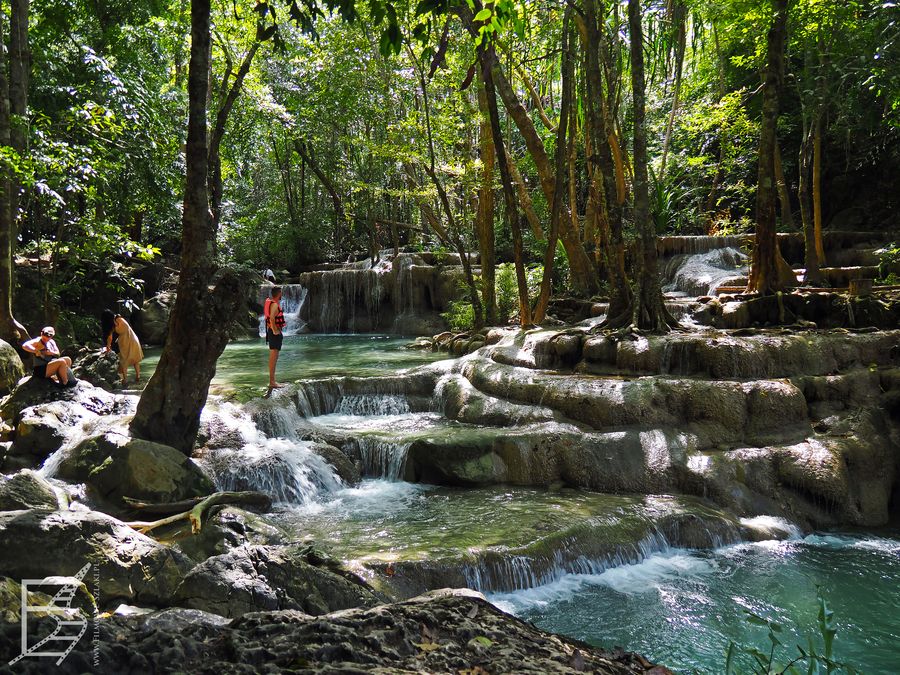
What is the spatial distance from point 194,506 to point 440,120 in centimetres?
1188

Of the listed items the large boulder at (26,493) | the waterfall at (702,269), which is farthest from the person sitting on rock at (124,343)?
the waterfall at (702,269)

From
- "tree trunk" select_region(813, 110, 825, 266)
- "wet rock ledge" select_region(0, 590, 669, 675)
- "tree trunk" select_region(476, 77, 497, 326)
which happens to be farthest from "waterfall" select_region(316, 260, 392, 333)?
"wet rock ledge" select_region(0, 590, 669, 675)

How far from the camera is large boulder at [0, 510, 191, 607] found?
4.27 meters

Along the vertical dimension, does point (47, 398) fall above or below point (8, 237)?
below

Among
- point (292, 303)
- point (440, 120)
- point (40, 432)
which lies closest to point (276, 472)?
point (40, 432)

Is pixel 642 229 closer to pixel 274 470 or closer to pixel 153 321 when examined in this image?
pixel 274 470

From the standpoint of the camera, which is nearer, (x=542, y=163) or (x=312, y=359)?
(x=542, y=163)

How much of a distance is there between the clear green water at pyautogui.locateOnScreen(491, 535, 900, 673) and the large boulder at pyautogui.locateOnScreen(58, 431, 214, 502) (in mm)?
3640

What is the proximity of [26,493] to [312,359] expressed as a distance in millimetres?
9857

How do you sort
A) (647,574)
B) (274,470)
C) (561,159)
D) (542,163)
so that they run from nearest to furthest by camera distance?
(647,574) → (274,470) → (561,159) → (542,163)

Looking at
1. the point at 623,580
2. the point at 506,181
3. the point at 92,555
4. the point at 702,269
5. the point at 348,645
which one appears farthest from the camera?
the point at 702,269

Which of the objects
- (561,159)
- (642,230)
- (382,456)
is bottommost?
(382,456)

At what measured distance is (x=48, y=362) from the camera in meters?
8.78

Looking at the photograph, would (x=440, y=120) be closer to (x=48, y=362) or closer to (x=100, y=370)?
(x=100, y=370)
